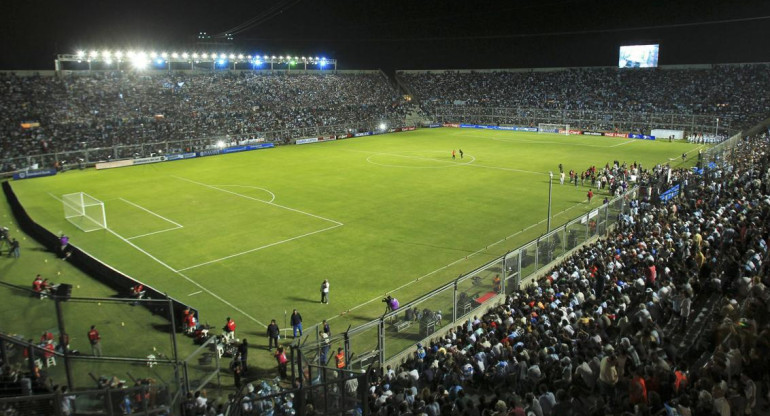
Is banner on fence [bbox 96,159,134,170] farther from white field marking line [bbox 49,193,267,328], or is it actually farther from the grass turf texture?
white field marking line [bbox 49,193,267,328]

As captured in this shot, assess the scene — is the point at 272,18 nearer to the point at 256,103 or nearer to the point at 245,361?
the point at 256,103

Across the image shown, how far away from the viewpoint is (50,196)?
39.7m

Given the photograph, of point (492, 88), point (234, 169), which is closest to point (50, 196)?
point (234, 169)

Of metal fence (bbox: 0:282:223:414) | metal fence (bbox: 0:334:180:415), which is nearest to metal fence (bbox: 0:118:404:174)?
metal fence (bbox: 0:282:223:414)

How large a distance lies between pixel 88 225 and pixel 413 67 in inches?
3161

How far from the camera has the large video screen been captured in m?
80.1

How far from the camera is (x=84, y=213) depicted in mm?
32125

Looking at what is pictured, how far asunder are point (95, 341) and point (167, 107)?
62.2 meters

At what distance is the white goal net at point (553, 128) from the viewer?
75.7 m

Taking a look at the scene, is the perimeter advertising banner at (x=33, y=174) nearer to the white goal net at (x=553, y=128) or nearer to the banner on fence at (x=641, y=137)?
the white goal net at (x=553, y=128)

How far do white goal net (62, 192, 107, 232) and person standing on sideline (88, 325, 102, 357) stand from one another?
23222 mm

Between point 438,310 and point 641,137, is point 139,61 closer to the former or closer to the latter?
point 641,137

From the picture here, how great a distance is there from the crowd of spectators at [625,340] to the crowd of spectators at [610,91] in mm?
54365

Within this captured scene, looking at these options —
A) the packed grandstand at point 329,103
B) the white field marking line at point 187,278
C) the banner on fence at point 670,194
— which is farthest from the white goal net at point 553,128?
the white field marking line at point 187,278
